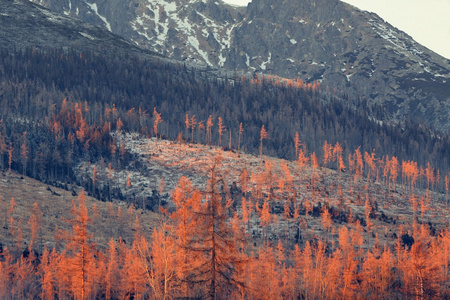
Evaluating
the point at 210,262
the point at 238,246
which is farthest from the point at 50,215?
the point at 210,262

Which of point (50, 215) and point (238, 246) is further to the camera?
point (50, 215)

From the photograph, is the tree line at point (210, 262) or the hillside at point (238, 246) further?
the hillside at point (238, 246)

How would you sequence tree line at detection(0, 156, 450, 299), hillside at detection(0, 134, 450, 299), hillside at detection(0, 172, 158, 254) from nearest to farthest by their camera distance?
1. tree line at detection(0, 156, 450, 299)
2. hillside at detection(0, 134, 450, 299)
3. hillside at detection(0, 172, 158, 254)

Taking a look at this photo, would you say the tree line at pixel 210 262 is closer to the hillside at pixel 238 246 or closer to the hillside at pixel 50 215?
the hillside at pixel 238 246

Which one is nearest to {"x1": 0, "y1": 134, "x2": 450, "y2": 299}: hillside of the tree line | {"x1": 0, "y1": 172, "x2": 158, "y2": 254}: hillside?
the tree line

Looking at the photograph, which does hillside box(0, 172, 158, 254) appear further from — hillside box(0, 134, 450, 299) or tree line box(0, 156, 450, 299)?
tree line box(0, 156, 450, 299)

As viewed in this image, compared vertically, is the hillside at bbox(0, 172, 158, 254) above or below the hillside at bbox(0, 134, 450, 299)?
below

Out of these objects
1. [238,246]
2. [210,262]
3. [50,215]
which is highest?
[210,262]

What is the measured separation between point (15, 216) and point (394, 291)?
312 ft

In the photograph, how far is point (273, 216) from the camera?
179 m

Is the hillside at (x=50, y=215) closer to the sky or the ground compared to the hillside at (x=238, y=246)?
closer to the ground

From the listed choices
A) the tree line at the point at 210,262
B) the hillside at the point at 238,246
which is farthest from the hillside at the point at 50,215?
the tree line at the point at 210,262

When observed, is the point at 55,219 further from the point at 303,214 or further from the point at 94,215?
the point at 303,214

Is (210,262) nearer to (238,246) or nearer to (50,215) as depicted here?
(238,246)
